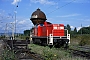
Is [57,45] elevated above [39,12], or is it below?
below

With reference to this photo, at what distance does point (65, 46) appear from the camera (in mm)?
21562

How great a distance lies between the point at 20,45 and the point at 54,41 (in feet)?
12.1

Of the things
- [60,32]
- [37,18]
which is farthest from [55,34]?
[37,18]

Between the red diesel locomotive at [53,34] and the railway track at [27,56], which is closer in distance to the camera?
the railway track at [27,56]

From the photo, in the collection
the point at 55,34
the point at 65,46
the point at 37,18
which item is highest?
the point at 37,18

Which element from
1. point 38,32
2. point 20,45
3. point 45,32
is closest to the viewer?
point 20,45

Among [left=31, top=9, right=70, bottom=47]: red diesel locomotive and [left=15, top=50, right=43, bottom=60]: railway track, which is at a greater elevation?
[left=31, top=9, right=70, bottom=47]: red diesel locomotive

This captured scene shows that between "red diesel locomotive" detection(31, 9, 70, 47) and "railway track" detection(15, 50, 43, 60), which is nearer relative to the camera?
"railway track" detection(15, 50, 43, 60)

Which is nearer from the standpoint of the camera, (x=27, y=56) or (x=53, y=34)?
(x=27, y=56)

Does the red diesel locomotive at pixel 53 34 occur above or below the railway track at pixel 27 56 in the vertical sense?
above

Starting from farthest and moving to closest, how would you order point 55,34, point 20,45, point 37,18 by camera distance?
1. point 37,18
2. point 55,34
3. point 20,45

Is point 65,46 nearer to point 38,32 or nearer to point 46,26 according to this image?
point 46,26

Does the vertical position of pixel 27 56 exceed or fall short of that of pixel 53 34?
it falls short

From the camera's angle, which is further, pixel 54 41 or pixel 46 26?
pixel 46 26
